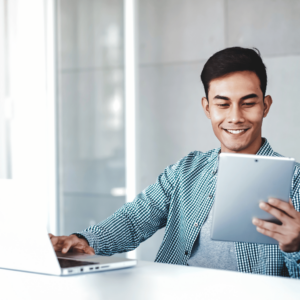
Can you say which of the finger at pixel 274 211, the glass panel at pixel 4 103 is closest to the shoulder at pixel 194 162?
the finger at pixel 274 211

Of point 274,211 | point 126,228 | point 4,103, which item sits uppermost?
point 4,103

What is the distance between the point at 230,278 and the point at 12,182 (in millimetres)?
526

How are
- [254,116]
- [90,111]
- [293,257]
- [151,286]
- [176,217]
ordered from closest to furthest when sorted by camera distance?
[151,286] → [293,257] → [254,116] → [176,217] → [90,111]

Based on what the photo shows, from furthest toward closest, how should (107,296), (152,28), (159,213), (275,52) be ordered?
1. (152,28)
2. (275,52)
3. (159,213)
4. (107,296)

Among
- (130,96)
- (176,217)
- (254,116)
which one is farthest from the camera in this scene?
(130,96)

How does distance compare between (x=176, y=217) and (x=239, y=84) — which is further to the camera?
(x=176, y=217)

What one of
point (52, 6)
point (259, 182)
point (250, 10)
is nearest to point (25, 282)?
point (259, 182)

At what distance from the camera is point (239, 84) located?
150cm

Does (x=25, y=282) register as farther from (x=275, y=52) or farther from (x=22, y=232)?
(x=275, y=52)

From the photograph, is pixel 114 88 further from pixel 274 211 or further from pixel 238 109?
pixel 274 211

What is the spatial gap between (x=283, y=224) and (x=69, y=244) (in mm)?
635

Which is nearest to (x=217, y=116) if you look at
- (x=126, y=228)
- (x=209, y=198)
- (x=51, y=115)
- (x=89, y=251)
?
(x=209, y=198)

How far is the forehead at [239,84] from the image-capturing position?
4.93ft

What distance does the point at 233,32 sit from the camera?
2.68 metres
